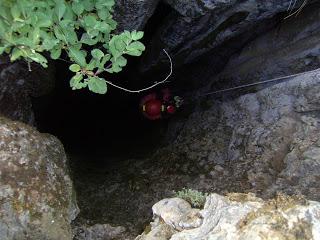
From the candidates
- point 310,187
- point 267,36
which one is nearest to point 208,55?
point 267,36

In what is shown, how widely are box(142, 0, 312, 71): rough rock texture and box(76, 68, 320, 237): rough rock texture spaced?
2.80 ft

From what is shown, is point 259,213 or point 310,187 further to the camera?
point 310,187

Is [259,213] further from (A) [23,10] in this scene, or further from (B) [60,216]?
(A) [23,10]

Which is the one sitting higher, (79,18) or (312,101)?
(79,18)

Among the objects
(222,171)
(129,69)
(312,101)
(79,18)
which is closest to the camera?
(79,18)

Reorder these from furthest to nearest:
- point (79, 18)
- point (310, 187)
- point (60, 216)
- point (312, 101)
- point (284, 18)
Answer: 1. point (284, 18)
2. point (312, 101)
3. point (310, 187)
4. point (60, 216)
5. point (79, 18)

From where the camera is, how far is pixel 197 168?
501 centimetres

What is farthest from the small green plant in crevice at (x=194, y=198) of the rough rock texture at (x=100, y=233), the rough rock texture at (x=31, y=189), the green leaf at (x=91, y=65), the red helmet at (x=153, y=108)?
the red helmet at (x=153, y=108)

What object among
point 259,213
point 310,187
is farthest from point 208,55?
point 259,213

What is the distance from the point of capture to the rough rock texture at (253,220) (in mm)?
2332

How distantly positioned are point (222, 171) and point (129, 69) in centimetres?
287

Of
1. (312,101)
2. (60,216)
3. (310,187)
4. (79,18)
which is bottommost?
(310,187)

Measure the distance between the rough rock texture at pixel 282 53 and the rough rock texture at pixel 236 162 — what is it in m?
0.33

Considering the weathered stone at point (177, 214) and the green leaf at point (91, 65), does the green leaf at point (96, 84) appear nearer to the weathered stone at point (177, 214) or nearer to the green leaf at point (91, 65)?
the green leaf at point (91, 65)
